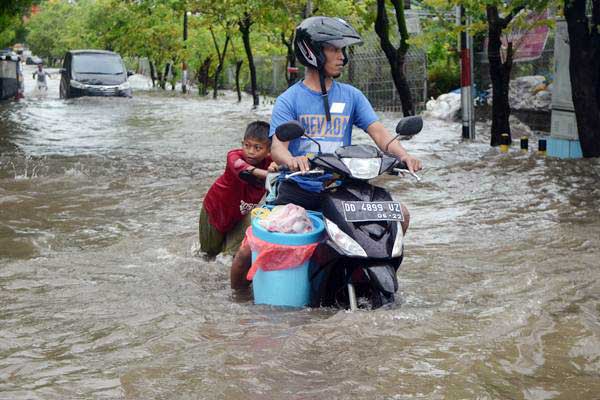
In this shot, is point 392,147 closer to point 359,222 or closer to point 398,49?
point 359,222

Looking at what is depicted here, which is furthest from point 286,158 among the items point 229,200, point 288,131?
point 229,200

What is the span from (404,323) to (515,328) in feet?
2.02

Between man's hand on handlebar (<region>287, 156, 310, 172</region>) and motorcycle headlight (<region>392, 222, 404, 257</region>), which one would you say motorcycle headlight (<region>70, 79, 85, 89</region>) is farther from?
Answer: motorcycle headlight (<region>392, 222, 404, 257</region>)

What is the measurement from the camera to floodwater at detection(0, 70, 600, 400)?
4.50 metres

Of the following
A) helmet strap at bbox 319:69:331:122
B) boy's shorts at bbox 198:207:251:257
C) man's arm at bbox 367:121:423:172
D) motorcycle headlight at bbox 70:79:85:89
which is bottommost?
boy's shorts at bbox 198:207:251:257

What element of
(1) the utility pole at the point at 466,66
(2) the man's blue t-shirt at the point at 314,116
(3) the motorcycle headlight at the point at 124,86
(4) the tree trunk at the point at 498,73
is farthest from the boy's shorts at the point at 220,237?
(3) the motorcycle headlight at the point at 124,86

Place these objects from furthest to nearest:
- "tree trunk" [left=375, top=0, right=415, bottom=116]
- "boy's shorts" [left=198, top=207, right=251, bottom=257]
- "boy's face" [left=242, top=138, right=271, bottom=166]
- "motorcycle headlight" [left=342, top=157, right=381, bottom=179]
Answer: "tree trunk" [left=375, top=0, right=415, bottom=116]
"boy's shorts" [left=198, top=207, right=251, bottom=257]
"boy's face" [left=242, top=138, right=271, bottom=166]
"motorcycle headlight" [left=342, top=157, right=381, bottom=179]

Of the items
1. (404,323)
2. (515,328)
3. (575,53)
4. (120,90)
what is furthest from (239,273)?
(120,90)

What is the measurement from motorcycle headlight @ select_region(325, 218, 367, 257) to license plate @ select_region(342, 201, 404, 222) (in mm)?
89

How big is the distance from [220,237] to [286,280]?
196cm

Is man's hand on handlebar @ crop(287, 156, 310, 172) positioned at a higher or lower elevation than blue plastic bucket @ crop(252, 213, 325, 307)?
higher

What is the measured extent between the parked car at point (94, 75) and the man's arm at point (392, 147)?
1069 inches

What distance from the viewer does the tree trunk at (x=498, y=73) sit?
15.5m

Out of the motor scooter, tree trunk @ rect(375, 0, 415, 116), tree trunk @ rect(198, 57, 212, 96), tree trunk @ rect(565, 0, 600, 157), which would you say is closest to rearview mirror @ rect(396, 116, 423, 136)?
the motor scooter
